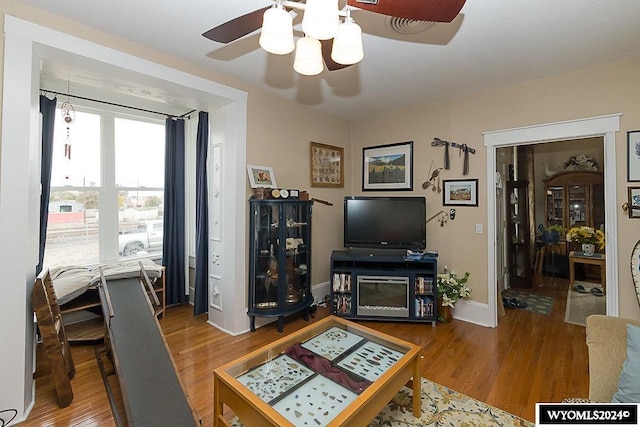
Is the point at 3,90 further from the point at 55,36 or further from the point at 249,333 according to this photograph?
the point at 249,333

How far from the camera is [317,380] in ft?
5.52

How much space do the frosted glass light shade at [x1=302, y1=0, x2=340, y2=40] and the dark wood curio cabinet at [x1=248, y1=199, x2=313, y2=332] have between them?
2.06 meters

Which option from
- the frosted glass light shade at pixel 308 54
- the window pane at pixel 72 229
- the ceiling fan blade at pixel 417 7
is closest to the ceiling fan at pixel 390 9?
the ceiling fan blade at pixel 417 7

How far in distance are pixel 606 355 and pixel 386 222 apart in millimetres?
2393

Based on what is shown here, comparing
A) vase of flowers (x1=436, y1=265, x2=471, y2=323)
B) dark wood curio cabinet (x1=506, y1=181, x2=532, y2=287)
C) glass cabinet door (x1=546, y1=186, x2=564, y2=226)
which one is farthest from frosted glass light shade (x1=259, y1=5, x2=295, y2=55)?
glass cabinet door (x1=546, y1=186, x2=564, y2=226)

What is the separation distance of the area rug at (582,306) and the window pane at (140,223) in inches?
203

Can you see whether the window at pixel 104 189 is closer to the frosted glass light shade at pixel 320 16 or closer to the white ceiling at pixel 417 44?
the white ceiling at pixel 417 44

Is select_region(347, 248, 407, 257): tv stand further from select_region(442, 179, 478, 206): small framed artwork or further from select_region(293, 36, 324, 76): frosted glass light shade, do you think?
select_region(293, 36, 324, 76): frosted glass light shade

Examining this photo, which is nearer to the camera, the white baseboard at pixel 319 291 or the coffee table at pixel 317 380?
the coffee table at pixel 317 380

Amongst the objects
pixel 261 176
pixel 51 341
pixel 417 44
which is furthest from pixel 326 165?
pixel 51 341

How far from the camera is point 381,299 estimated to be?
337cm

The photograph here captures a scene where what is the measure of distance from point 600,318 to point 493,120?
2418mm

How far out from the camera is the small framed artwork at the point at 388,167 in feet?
12.6

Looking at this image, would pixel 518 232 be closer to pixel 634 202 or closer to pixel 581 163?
pixel 581 163
